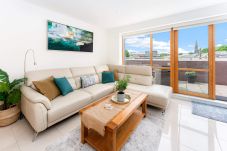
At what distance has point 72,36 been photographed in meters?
3.19

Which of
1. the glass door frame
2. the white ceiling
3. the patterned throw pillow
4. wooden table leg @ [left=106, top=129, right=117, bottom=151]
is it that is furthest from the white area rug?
the white ceiling

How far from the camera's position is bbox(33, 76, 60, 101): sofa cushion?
202cm

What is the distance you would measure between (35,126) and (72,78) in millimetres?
1384

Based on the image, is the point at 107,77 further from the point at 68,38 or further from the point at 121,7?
the point at 121,7

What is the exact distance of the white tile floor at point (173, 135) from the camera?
5.05 ft

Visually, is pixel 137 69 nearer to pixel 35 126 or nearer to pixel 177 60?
pixel 177 60

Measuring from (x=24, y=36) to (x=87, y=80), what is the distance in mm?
1678

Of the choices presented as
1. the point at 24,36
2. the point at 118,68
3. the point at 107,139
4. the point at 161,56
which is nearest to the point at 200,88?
the point at 161,56

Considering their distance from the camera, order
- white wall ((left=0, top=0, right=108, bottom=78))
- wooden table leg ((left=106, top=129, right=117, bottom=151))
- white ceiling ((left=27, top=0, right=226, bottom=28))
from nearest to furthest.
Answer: wooden table leg ((left=106, top=129, right=117, bottom=151)) → white wall ((left=0, top=0, right=108, bottom=78)) → white ceiling ((left=27, top=0, right=226, bottom=28))

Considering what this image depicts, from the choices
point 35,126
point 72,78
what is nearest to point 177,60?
point 72,78

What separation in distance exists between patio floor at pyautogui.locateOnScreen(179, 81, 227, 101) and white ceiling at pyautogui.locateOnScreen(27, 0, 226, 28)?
203 cm

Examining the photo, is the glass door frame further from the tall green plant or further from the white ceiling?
the tall green plant

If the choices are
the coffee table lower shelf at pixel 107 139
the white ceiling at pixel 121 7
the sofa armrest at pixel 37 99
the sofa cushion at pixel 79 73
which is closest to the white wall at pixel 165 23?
the white ceiling at pixel 121 7

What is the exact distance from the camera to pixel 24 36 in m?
2.37
